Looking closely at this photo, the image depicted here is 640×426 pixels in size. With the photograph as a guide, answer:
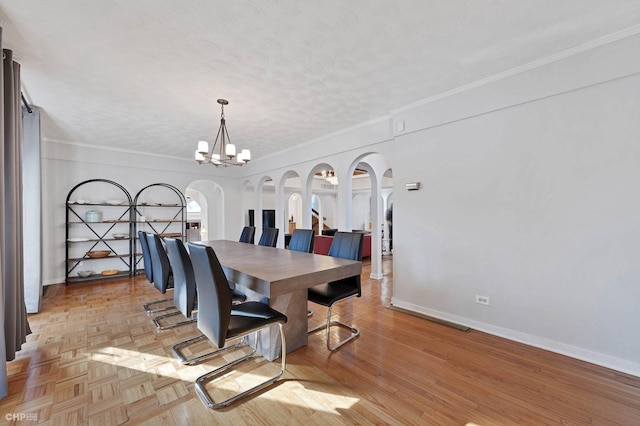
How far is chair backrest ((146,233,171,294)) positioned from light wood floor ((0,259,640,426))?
501 millimetres

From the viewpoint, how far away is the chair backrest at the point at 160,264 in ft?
9.48

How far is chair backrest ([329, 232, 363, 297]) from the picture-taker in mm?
2826

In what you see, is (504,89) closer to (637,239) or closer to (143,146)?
(637,239)

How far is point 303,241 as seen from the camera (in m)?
3.75

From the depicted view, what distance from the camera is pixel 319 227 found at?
12625 millimetres

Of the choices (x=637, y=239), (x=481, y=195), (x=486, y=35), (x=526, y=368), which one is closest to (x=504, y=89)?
(x=486, y=35)

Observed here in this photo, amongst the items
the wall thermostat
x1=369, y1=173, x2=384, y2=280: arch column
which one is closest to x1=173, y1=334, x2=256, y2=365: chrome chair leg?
the wall thermostat

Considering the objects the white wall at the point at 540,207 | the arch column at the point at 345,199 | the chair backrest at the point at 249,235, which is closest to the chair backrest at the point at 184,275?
the chair backrest at the point at 249,235

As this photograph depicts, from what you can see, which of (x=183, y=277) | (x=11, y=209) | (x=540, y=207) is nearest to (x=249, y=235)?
(x=183, y=277)

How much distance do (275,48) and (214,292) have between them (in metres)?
2.01

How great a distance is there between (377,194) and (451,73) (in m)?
2.80

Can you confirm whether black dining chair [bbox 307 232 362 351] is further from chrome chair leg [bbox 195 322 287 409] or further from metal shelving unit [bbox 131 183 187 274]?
metal shelving unit [bbox 131 183 187 274]

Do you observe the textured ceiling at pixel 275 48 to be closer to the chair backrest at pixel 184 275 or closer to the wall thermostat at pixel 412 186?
the wall thermostat at pixel 412 186

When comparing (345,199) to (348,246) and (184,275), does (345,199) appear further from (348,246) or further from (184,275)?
(184,275)
